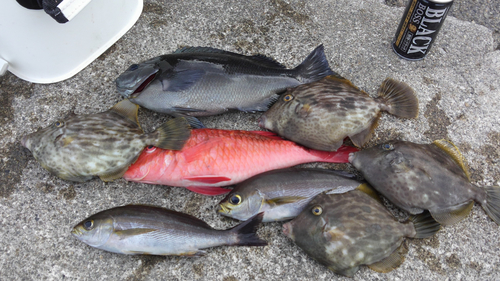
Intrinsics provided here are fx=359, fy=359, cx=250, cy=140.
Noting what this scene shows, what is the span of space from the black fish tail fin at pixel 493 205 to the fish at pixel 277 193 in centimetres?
81

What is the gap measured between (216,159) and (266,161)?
335 mm

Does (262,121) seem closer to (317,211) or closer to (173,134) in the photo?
(173,134)

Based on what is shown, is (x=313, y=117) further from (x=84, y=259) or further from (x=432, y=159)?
(x=84, y=259)

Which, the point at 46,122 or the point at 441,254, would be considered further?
the point at 46,122

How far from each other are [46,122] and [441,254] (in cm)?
296

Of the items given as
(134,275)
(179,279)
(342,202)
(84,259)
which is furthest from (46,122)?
(342,202)

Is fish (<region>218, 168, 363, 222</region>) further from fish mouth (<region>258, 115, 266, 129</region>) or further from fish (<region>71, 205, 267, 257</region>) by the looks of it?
fish mouth (<region>258, 115, 266, 129</region>)

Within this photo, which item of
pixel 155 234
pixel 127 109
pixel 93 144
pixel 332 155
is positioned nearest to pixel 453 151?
pixel 332 155

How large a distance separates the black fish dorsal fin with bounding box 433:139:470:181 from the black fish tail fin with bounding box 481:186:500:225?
0.17 metres

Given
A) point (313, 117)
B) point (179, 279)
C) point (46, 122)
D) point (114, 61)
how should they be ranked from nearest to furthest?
point (179, 279) < point (313, 117) < point (46, 122) < point (114, 61)

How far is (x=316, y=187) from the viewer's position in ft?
7.53

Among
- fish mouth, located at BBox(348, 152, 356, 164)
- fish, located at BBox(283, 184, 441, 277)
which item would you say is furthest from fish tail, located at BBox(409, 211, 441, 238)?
fish mouth, located at BBox(348, 152, 356, 164)

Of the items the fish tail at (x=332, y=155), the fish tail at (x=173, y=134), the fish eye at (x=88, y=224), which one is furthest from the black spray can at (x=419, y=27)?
the fish eye at (x=88, y=224)

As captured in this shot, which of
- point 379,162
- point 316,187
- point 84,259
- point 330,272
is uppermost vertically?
point 379,162
